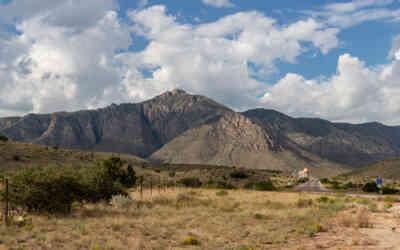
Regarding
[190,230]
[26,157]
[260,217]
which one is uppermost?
[26,157]

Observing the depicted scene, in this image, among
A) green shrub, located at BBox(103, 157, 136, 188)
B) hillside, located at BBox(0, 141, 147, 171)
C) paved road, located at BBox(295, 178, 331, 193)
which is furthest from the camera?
paved road, located at BBox(295, 178, 331, 193)

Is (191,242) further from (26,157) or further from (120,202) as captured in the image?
(26,157)

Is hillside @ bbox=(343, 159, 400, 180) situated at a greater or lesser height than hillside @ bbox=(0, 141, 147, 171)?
lesser

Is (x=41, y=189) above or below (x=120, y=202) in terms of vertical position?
above

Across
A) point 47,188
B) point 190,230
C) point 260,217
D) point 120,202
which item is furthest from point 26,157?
point 190,230

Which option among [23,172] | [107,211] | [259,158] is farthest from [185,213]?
[259,158]

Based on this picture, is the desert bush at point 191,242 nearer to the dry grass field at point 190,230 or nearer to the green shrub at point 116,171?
the dry grass field at point 190,230

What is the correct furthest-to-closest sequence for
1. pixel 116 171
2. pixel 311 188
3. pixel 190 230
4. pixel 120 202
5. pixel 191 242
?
pixel 311 188 → pixel 116 171 → pixel 120 202 → pixel 190 230 → pixel 191 242

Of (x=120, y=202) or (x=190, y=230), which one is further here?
(x=120, y=202)

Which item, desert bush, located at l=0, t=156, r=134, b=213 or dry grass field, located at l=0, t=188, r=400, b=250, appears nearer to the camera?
dry grass field, located at l=0, t=188, r=400, b=250

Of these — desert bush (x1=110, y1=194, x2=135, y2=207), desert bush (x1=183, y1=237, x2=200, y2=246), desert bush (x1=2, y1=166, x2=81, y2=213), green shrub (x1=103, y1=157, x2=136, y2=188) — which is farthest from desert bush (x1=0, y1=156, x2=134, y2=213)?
green shrub (x1=103, y1=157, x2=136, y2=188)

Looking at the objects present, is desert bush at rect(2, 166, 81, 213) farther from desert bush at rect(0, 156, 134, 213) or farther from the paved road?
the paved road

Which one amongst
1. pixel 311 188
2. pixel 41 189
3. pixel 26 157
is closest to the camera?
pixel 41 189

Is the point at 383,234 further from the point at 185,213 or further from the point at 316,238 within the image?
the point at 185,213
